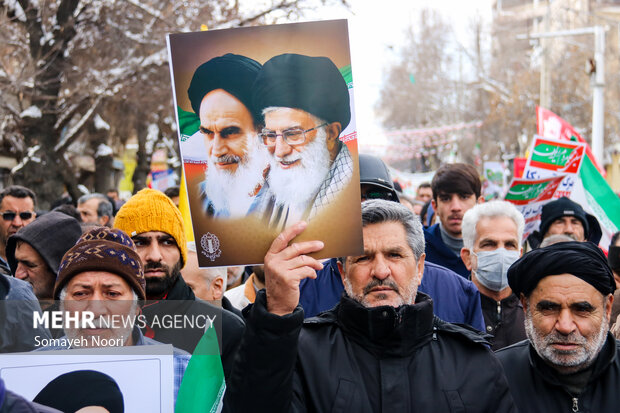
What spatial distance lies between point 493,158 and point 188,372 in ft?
142

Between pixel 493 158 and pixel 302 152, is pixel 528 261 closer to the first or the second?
pixel 302 152

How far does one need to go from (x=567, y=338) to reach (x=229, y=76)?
1.69m

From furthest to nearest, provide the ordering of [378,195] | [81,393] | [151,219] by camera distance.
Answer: [378,195]
[151,219]
[81,393]

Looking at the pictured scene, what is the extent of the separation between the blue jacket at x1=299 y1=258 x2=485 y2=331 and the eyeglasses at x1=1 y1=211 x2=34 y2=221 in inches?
146

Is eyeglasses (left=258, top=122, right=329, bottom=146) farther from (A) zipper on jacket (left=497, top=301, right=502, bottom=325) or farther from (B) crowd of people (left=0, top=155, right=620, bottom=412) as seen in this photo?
(A) zipper on jacket (left=497, top=301, right=502, bottom=325)

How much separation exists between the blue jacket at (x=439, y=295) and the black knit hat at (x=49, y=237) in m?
1.62

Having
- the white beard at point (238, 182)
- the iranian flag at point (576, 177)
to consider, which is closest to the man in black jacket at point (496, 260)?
the white beard at point (238, 182)

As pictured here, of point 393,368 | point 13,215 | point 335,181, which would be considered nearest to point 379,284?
point 393,368

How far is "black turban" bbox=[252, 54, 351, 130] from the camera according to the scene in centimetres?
237

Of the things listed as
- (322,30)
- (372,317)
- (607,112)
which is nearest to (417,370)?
(372,317)

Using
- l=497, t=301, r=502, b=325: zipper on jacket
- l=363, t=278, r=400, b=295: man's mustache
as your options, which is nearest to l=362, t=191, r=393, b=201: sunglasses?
l=497, t=301, r=502, b=325: zipper on jacket

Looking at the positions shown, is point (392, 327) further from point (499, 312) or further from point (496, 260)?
point (496, 260)

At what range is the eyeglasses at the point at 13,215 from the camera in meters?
6.63

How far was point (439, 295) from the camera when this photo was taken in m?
3.69
